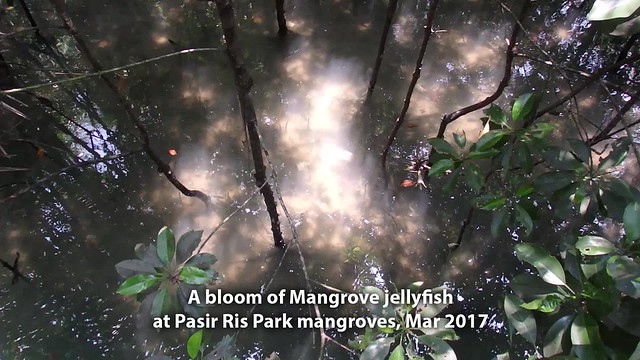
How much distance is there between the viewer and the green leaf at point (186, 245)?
1190mm

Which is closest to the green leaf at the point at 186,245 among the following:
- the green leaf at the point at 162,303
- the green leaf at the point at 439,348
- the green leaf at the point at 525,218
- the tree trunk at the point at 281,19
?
the green leaf at the point at 162,303

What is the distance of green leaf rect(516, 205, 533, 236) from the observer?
123 cm

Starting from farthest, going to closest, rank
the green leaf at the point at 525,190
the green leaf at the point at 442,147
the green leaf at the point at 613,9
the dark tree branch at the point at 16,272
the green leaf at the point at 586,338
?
the dark tree branch at the point at 16,272 < the green leaf at the point at 442,147 < the green leaf at the point at 525,190 < the green leaf at the point at 586,338 < the green leaf at the point at 613,9

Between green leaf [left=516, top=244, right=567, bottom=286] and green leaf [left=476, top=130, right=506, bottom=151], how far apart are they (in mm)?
276

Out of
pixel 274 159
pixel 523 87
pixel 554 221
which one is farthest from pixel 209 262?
pixel 523 87

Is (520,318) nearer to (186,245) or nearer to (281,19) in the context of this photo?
(186,245)

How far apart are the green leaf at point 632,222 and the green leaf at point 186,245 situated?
2.92 ft

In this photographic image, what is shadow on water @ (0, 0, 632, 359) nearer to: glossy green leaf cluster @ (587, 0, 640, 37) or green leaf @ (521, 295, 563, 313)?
green leaf @ (521, 295, 563, 313)

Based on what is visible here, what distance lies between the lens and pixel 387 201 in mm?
1870

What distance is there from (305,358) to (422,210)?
0.67m

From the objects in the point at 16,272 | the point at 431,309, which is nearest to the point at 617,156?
the point at 431,309

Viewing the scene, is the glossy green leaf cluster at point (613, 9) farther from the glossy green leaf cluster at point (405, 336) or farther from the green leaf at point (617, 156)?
the glossy green leaf cluster at point (405, 336)

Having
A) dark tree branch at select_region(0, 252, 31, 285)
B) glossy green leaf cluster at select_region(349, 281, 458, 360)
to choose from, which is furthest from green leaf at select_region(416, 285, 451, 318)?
dark tree branch at select_region(0, 252, 31, 285)

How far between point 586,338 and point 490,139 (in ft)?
1.62
